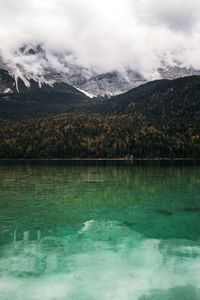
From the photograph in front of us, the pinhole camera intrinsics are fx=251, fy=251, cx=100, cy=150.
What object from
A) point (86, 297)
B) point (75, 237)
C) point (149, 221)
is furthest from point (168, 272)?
point (149, 221)

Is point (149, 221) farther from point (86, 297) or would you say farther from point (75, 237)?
point (86, 297)

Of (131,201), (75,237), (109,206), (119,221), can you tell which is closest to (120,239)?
(75,237)

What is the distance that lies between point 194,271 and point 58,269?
6770mm

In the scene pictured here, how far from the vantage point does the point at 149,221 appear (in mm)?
21906

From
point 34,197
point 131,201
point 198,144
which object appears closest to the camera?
point 131,201

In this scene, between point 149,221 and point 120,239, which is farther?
point 149,221

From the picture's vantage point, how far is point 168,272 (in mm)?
12430

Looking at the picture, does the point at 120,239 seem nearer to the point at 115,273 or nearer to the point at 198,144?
the point at 115,273

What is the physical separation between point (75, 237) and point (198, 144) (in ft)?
647

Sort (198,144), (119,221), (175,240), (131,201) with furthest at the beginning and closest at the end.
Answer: (198,144) < (131,201) < (119,221) < (175,240)

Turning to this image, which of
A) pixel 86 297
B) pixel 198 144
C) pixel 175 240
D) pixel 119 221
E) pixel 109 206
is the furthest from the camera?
pixel 198 144

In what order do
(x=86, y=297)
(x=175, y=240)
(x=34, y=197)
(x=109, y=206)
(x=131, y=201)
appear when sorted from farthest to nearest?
(x=34, y=197)
(x=131, y=201)
(x=109, y=206)
(x=175, y=240)
(x=86, y=297)

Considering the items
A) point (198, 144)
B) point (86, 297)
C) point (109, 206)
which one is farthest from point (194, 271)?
point (198, 144)

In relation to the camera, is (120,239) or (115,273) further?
(120,239)
